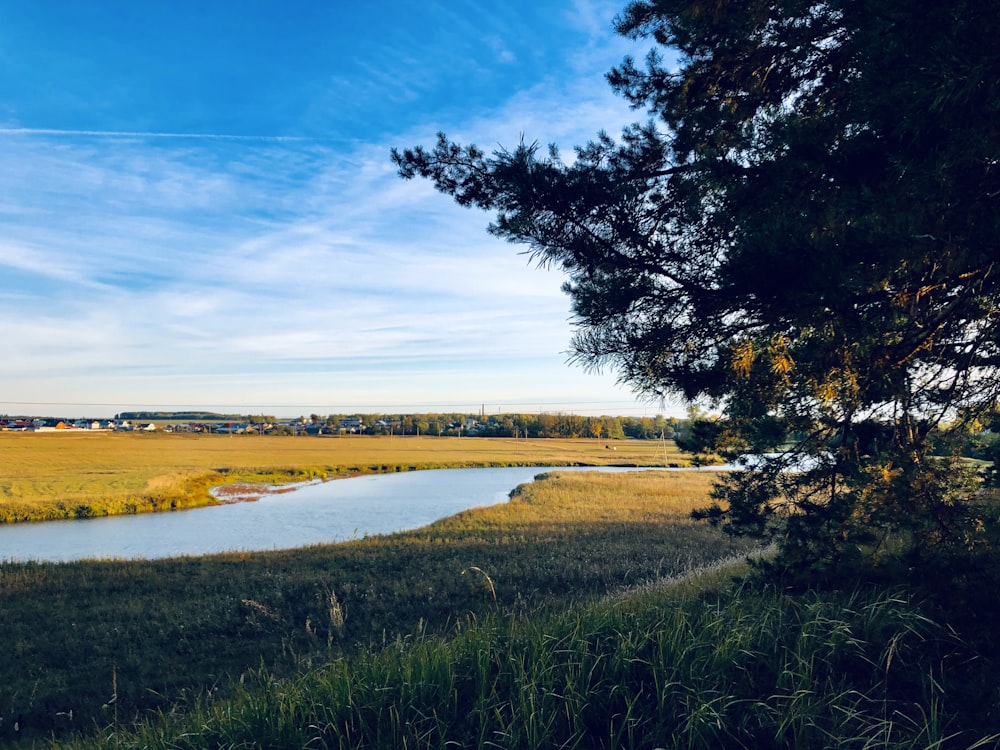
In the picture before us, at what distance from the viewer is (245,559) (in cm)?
1666

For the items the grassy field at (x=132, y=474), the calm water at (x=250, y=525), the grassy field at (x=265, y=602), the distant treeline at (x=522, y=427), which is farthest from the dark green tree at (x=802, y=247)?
the distant treeline at (x=522, y=427)

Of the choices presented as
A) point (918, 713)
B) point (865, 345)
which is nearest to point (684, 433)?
point (865, 345)

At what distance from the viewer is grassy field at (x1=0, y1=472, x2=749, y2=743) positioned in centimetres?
763

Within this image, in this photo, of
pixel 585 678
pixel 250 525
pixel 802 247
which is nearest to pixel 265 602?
pixel 585 678

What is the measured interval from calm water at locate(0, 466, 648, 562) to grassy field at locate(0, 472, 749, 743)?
137 inches

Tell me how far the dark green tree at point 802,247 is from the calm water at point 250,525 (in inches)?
516

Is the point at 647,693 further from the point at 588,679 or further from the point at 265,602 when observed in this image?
the point at 265,602

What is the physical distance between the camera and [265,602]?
11586 millimetres

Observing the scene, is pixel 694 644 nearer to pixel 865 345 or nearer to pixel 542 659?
pixel 542 659

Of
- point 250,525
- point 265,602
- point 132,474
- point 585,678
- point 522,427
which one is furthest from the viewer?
point 522,427

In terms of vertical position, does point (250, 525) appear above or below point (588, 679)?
below

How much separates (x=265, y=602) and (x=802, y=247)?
1134 cm

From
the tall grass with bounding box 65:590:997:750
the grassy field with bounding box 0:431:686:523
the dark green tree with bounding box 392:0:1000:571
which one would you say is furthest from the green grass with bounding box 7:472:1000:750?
the grassy field with bounding box 0:431:686:523

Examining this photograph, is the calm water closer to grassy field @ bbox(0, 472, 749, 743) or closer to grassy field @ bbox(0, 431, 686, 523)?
grassy field @ bbox(0, 431, 686, 523)
